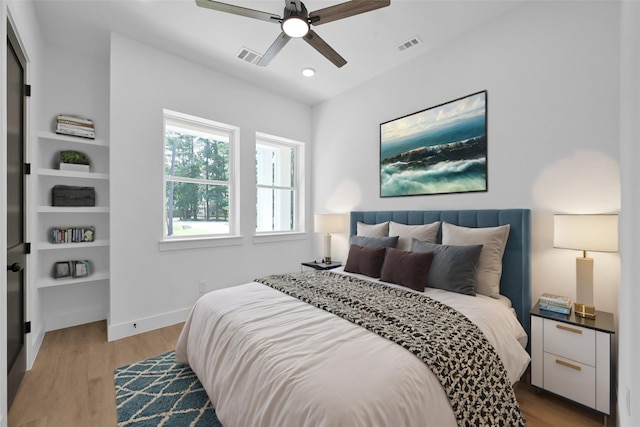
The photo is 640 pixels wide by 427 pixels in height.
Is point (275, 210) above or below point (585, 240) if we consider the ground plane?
above

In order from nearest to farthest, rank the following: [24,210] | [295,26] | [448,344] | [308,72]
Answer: [448,344], [295,26], [24,210], [308,72]

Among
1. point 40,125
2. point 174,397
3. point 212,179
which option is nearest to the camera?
point 174,397

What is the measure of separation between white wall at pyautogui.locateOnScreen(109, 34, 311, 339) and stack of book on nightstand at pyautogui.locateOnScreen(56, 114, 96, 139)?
411 mm

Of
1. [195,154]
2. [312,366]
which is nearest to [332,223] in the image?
[195,154]

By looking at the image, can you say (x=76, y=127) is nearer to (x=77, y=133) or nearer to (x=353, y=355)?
(x=77, y=133)

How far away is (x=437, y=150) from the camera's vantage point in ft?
9.70

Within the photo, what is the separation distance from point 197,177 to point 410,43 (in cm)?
285

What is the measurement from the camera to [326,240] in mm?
3955

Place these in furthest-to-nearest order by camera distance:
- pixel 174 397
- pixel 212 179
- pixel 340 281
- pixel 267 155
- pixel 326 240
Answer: pixel 267 155 → pixel 326 240 → pixel 212 179 → pixel 340 281 → pixel 174 397

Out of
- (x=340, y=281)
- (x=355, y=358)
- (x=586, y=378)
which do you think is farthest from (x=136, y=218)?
(x=586, y=378)

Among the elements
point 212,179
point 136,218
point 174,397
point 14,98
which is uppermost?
point 14,98

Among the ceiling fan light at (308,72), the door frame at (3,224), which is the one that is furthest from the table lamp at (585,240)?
the door frame at (3,224)

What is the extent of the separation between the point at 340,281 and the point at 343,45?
2369 mm

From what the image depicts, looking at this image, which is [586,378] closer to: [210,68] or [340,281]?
[340,281]
